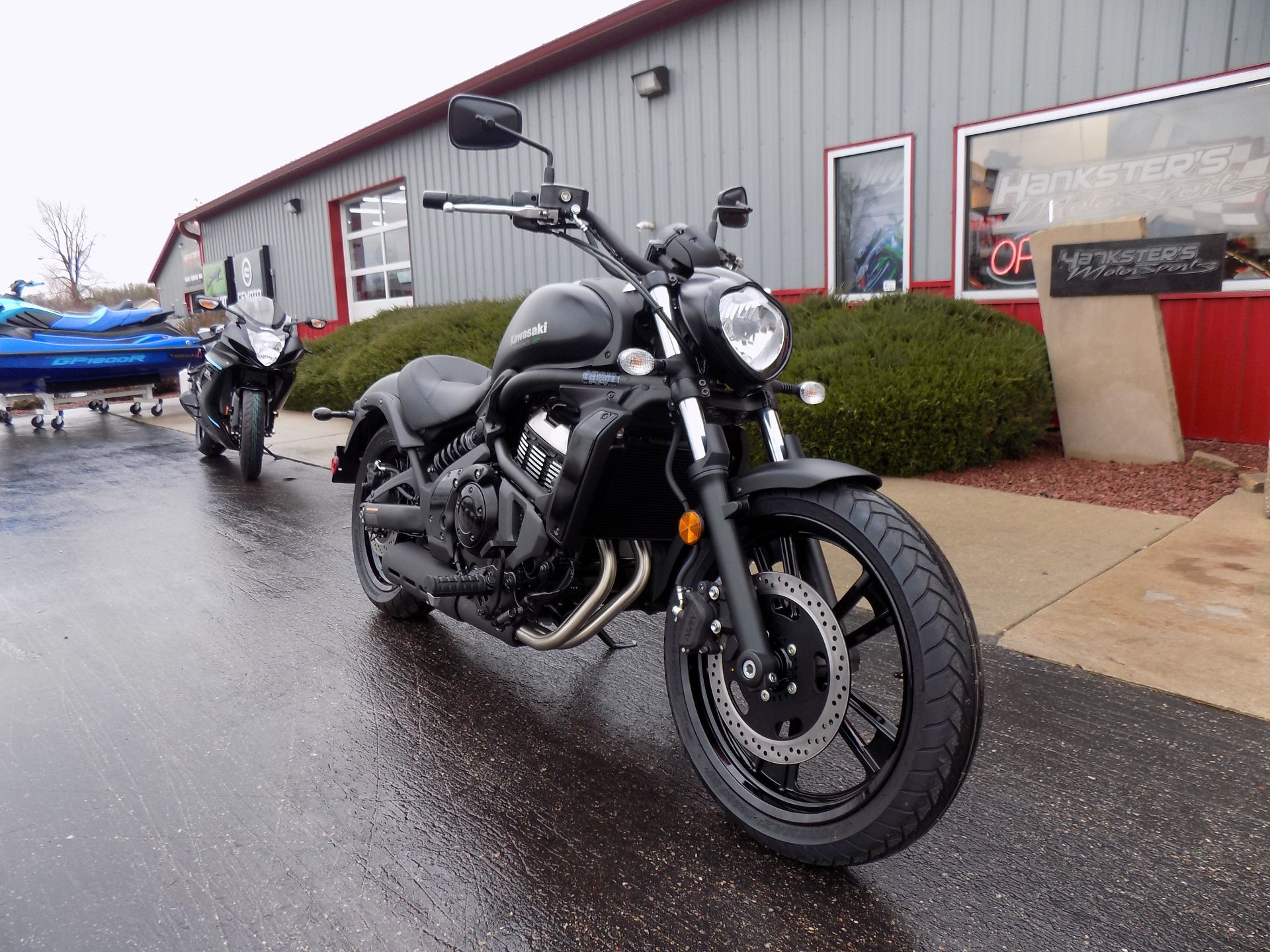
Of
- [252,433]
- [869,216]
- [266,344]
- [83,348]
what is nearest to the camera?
[252,433]

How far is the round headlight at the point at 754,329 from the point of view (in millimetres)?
2229

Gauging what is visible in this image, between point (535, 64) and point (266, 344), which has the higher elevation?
point (535, 64)

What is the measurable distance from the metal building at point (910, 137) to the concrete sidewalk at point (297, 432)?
3.18 m

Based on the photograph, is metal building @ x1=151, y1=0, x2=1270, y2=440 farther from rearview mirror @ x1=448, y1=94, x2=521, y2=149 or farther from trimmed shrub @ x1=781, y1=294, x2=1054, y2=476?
rearview mirror @ x1=448, y1=94, x2=521, y2=149

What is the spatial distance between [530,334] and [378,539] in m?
1.63

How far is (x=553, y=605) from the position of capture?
2.82m

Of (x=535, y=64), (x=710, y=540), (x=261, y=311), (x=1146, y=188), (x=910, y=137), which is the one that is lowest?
(x=710, y=540)

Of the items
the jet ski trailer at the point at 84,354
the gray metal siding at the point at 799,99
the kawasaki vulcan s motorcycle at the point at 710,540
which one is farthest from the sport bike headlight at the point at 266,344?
the kawasaki vulcan s motorcycle at the point at 710,540

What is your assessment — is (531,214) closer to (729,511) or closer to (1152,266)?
(729,511)

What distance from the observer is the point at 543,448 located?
2.70 meters

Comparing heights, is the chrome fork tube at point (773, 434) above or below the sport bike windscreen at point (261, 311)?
below

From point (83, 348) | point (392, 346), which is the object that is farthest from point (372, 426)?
point (83, 348)

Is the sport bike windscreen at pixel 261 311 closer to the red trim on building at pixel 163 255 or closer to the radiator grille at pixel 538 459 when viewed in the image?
the radiator grille at pixel 538 459

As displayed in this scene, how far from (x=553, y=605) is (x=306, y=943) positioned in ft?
3.82
